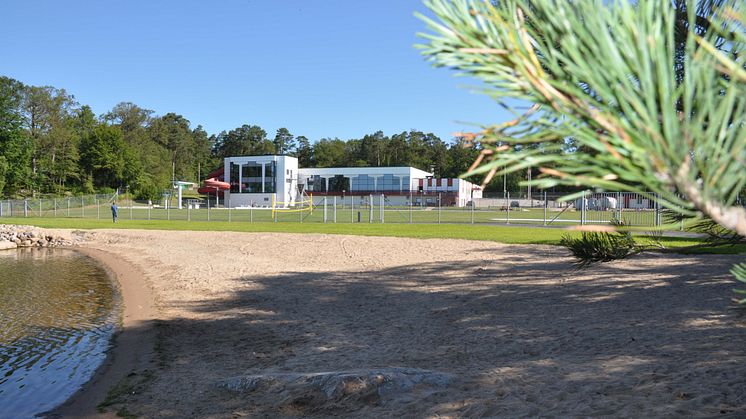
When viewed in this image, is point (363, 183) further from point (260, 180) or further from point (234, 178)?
point (234, 178)

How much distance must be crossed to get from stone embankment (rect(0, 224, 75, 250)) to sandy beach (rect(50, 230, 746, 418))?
14.9m

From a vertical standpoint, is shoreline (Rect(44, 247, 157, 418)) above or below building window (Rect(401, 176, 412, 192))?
A: below

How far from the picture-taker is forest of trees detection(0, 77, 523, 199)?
223 ft

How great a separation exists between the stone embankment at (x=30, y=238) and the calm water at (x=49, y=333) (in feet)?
33.7

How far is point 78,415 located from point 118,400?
0.42 m

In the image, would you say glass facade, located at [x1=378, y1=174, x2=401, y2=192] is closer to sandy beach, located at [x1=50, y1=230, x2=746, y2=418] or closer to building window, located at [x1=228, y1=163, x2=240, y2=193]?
building window, located at [x1=228, y1=163, x2=240, y2=193]

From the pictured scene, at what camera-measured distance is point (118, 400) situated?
5871 mm

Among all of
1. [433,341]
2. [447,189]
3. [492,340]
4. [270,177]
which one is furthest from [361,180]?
[492,340]

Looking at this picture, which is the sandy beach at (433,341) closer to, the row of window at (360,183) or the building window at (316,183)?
the row of window at (360,183)

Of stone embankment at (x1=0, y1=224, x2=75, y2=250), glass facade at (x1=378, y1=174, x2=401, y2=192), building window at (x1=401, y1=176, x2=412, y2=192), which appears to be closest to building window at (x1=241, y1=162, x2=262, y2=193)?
glass facade at (x1=378, y1=174, x2=401, y2=192)

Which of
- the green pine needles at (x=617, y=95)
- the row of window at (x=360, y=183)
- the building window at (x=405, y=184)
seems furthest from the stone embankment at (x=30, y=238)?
the building window at (x=405, y=184)

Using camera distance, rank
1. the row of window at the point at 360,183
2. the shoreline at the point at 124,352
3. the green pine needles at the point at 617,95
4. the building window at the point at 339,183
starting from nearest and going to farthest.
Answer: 1. the green pine needles at the point at 617,95
2. the shoreline at the point at 124,352
3. the row of window at the point at 360,183
4. the building window at the point at 339,183

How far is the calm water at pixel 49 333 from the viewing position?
639 centimetres

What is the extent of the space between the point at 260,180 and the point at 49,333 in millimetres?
69261
